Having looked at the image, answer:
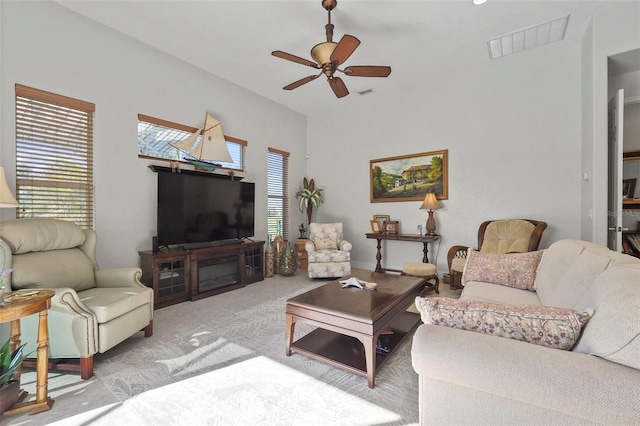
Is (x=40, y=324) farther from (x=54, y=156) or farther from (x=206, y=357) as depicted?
(x=54, y=156)

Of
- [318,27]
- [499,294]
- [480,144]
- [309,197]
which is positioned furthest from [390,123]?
[499,294]

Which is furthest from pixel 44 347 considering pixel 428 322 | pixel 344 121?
pixel 344 121

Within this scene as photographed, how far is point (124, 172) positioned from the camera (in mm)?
3350

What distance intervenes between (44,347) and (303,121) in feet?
18.0

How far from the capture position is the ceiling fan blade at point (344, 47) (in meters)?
2.33

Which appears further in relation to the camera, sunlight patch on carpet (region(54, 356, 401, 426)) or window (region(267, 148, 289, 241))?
window (region(267, 148, 289, 241))

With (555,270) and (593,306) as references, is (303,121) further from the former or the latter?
(593,306)

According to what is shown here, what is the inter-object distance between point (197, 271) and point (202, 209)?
0.86 metres

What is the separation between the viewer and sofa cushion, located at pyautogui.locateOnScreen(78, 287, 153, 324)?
1.99 meters

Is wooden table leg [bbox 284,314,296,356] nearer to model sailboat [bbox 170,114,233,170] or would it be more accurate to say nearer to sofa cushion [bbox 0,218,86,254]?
sofa cushion [bbox 0,218,86,254]

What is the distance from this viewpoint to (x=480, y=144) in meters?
4.30

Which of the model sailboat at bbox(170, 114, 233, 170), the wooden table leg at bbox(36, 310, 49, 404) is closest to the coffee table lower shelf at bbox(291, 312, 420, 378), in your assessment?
the wooden table leg at bbox(36, 310, 49, 404)

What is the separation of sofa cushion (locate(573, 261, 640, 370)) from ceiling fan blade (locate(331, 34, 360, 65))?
2315 millimetres

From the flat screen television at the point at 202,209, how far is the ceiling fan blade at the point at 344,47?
2.44 meters
